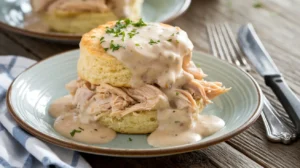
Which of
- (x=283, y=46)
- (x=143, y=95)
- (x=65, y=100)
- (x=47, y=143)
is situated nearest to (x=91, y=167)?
(x=47, y=143)

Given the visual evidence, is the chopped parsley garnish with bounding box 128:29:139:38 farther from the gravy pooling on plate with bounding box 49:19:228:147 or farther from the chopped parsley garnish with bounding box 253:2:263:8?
the chopped parsley garnish with bounding box 253:2:263:8

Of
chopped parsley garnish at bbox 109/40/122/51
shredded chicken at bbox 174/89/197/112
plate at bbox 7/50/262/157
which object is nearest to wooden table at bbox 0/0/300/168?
plate at bbox 7/50/262/157

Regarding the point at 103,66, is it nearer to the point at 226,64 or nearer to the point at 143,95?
the point at 143,95

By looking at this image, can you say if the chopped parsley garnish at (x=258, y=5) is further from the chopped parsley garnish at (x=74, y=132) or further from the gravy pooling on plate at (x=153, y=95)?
the chopped parsley garnish at (x=74, y=132)

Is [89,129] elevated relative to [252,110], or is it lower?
lower

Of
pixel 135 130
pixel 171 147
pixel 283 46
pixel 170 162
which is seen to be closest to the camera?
pixel 171 147

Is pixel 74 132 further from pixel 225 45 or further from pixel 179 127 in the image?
pixel 225 45
